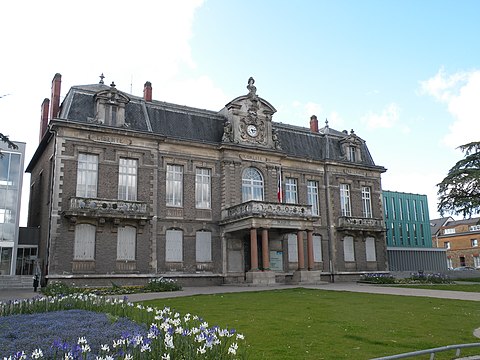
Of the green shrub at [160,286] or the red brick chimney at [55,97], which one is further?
the red brick chimney at [55,97]

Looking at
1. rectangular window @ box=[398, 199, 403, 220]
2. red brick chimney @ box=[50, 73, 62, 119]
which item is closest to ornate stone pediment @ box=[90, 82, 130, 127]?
red brick chimney @ box=[50, 73, 62, 119]

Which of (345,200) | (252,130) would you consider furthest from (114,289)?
(345,200)

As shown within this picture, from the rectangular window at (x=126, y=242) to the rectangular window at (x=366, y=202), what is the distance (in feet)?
65.7

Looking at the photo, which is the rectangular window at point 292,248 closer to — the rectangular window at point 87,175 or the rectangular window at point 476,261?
the rectangular window at point 87,175

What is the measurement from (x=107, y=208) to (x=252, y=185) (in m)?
10.6

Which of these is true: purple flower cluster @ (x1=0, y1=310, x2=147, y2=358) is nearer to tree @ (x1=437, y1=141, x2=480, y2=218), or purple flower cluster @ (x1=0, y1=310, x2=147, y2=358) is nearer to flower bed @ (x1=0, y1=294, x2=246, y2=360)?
flower bed @ (x1=0, y1=294, x2=246, y2=360)

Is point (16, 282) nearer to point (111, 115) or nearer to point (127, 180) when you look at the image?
point (127, 180)

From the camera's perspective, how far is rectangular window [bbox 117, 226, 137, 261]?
2725 centimetres

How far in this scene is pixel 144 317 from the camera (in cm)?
964

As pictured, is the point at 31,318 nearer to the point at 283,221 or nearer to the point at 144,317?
the point at 144,317

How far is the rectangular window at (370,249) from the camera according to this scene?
3747 centimetres

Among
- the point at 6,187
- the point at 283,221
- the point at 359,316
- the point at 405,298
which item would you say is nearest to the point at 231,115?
the point at 283,221

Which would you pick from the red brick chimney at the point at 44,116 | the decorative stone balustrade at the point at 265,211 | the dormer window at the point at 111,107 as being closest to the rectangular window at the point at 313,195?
the decorative stone balustrade at the point at 265,211

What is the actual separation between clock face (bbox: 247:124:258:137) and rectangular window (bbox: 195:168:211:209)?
14.2ft
